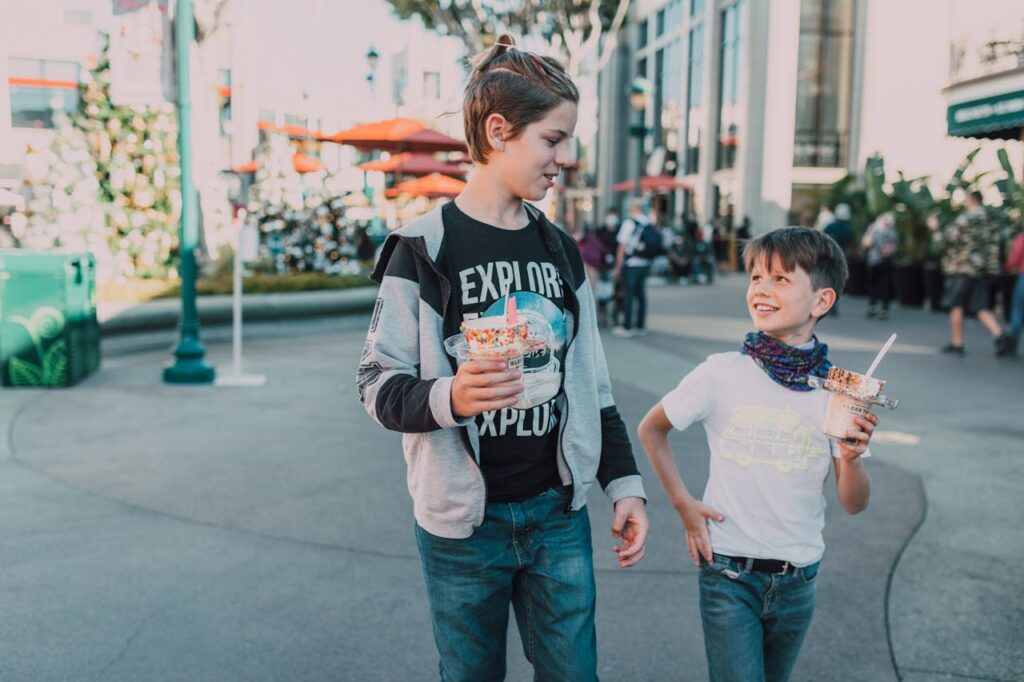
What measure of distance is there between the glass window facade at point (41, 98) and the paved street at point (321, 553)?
6.86 meters

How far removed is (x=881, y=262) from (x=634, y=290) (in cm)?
Result: 505

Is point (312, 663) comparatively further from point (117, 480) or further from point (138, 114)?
point (138, 114)

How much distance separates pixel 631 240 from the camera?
12391mm

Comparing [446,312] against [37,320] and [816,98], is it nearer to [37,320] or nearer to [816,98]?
[37,320]

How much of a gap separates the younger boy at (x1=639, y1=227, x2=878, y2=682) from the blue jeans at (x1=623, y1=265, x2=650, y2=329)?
33.0ft

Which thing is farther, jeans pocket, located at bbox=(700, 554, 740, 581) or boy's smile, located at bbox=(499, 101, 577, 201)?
jeans pocket, located at bbox=(700, 554, 740, 581)

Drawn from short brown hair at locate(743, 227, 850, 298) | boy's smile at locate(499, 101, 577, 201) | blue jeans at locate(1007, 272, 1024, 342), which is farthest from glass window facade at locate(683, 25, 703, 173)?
boy's smile at locate(499, 101, 577, 201)

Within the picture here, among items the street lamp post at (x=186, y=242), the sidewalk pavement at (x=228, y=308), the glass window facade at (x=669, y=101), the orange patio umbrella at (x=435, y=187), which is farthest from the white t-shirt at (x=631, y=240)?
the glass window facade at (x=669, y=101)

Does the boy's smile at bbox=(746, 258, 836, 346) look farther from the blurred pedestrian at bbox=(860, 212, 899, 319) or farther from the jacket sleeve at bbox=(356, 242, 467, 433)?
the blurred pedestrian at bbox=(860, 212, 899, 319)

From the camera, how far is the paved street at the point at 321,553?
11.4ft

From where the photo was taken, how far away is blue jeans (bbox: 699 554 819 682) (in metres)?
2.33

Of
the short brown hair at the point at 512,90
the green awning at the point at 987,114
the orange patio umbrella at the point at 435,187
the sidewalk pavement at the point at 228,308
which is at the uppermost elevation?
the green awning at the point at 987,114

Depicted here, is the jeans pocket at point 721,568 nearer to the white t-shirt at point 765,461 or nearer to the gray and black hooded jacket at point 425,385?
the white t-shirt at point 765,461

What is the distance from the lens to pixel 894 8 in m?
27.6
